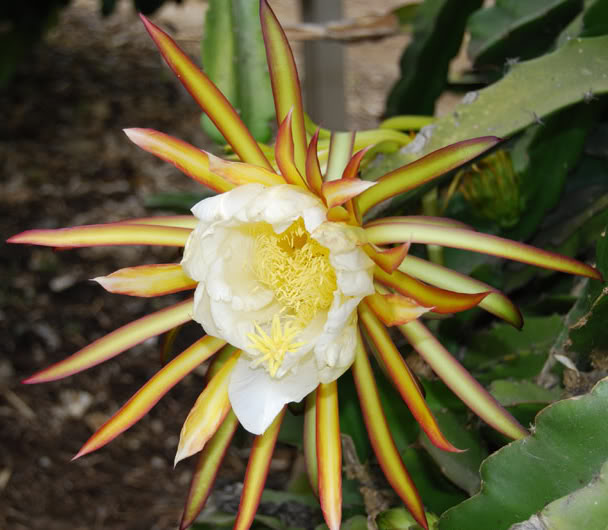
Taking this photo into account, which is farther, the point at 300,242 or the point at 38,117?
the point at 38,117

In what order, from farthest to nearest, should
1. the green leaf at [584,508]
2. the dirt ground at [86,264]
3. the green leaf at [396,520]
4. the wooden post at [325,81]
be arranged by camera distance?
the wooden post at [325,81]
the dirt ground at [86,264]
the green leaf at [396,520]
the green leaf at [584,508]

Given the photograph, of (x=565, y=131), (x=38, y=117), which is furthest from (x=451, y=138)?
(x=38, y=117)

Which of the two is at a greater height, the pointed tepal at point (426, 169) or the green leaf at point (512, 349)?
the pointed tepal at point (426, 169)

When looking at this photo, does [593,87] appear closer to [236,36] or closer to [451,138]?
[451,138]

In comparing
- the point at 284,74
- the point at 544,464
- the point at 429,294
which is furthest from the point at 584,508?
the point at 284,74

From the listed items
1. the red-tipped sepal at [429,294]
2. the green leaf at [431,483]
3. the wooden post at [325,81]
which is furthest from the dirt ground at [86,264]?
the red-tipped sepal at [429,294]

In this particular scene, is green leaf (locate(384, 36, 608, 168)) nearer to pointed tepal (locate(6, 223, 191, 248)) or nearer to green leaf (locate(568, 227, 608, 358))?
green leaf (locate(568, 227, 608, 358))

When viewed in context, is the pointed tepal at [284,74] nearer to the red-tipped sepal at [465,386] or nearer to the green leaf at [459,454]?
the red-tipped sepal at [465,386]
